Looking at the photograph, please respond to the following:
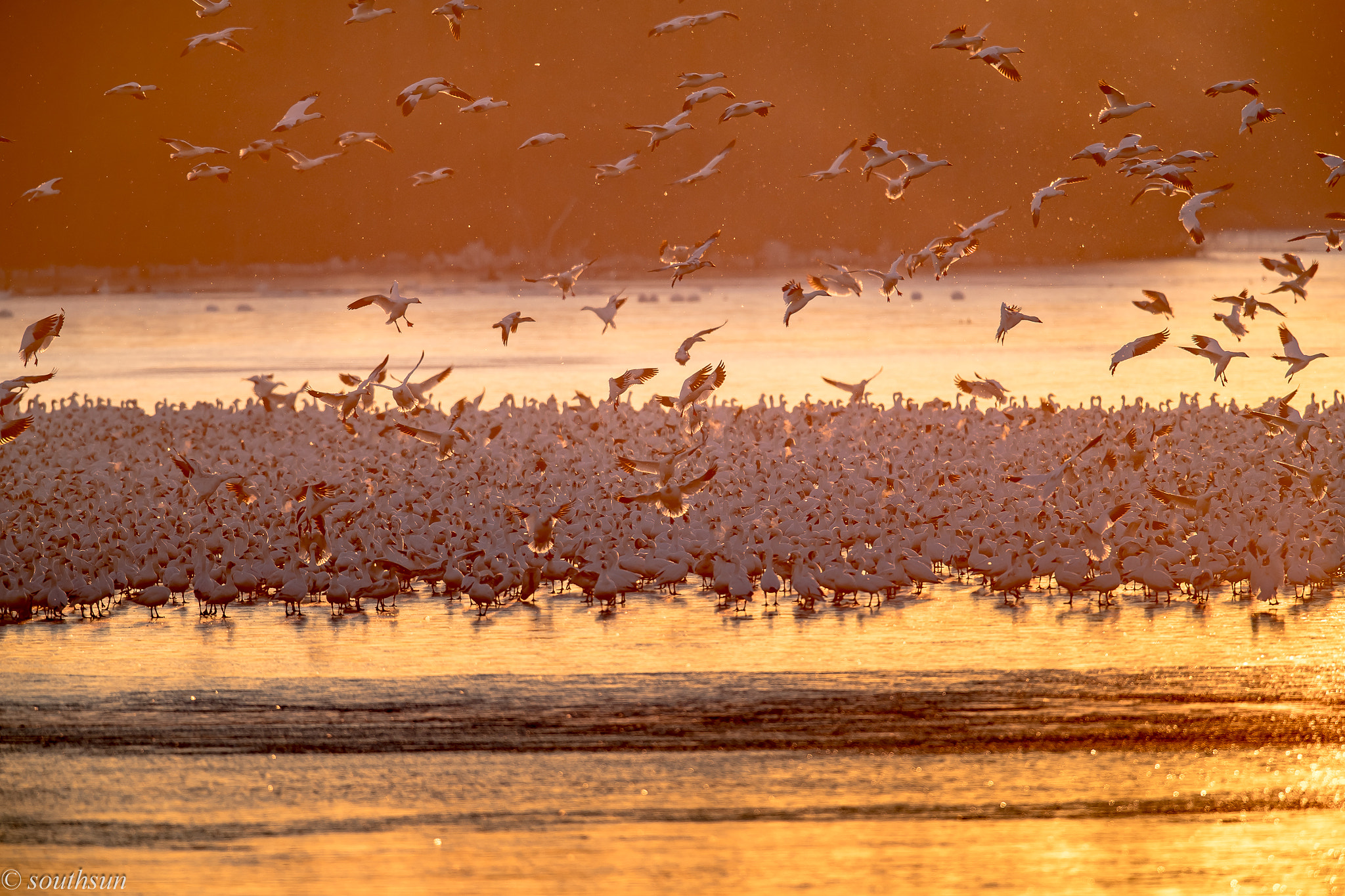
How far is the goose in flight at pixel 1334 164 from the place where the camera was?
1909cm

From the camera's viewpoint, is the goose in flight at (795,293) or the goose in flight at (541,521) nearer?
the goose in flight at (541,521)

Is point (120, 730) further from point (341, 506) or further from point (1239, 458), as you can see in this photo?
point (1239, 458)

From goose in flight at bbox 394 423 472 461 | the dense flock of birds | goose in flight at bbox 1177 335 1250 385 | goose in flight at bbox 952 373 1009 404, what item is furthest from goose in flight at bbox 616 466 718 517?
goose in flight at bbox 1177 335 1250 385

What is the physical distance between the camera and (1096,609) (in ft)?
55.3

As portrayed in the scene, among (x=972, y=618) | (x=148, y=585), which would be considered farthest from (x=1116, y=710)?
(x=148, y=585)

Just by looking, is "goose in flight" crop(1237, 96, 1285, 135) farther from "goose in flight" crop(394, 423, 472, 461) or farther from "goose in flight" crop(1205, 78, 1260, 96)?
"goose in flight" crop(394, 423, 472, 461)

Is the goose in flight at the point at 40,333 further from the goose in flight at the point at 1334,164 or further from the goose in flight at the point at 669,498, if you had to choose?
the goose in flight at the point at 1334,164

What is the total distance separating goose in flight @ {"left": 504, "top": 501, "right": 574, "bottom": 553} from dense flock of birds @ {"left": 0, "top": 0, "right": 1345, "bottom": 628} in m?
0.05

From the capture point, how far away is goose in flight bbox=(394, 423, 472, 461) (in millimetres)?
18734

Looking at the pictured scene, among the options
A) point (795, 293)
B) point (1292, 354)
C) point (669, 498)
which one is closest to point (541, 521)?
point (669, 498)

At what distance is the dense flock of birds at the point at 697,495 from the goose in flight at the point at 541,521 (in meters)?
0.05

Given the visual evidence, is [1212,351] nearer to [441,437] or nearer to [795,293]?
[795,293]

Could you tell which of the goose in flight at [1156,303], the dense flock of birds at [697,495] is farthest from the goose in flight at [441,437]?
the goose in flight at [1156,303]

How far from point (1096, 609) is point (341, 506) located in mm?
10021
